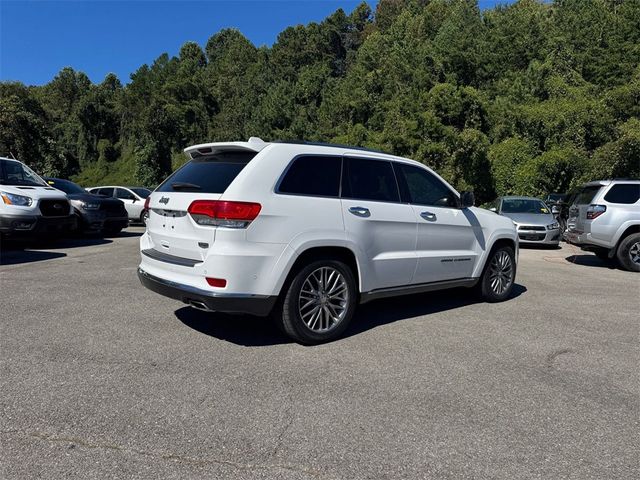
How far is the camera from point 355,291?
16.1 feet

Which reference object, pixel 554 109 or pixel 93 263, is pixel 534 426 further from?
pixel 554 109

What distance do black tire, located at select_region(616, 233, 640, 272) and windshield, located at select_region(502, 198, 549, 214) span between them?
4835 millimetres

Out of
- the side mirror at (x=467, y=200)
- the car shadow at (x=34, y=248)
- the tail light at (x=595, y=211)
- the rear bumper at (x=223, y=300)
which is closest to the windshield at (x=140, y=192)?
the car shadow at (x=34, y=248)

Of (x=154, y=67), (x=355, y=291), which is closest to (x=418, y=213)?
(x=355, y=291)

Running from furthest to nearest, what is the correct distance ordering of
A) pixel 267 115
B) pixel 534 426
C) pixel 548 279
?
1. pixel 267 115
2. pixel 548 279
3. pixel 534 426

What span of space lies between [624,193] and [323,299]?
332 inches

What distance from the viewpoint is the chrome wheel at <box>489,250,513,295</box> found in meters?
6.61

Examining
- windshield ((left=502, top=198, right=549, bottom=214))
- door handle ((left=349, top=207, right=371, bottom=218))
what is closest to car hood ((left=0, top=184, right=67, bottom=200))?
door handle ((left=349, top=207, right=371, bottom=218))

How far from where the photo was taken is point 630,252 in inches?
391

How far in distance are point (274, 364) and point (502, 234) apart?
3.97 metres

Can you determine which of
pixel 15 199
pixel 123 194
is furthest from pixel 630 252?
pixel 123 194

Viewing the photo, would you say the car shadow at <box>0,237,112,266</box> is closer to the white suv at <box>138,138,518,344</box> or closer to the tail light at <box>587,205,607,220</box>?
the white suv at <box>138,138,518,344</box>

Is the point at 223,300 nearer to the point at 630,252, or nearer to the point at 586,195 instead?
the point at 630,252

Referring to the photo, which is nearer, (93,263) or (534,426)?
(534,426)
